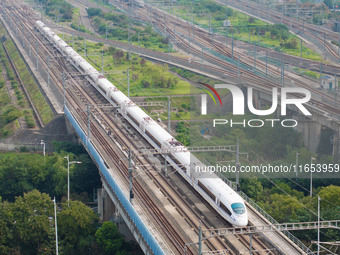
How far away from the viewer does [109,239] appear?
55094 mm

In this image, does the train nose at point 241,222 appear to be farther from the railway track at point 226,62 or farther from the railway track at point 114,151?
the railway track at point 226,62

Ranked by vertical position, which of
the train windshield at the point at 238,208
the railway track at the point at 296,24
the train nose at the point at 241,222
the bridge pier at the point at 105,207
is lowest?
the bridge pier at the point at 105,207

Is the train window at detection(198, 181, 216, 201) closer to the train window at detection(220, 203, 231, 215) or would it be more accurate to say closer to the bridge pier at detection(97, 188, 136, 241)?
the train window at detection(220, 203, 231, 215)

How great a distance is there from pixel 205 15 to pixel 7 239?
118743 millimetres

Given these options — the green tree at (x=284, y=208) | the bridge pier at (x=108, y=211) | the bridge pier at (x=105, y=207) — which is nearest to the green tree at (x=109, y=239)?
the bridge pier at (x=108, y=211)

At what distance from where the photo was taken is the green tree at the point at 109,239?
5450cm

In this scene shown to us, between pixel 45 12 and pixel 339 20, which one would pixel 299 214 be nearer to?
pixel 339 20

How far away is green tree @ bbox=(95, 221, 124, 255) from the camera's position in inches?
Answer: 2146

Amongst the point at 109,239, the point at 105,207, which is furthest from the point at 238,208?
A: the point at 105,207

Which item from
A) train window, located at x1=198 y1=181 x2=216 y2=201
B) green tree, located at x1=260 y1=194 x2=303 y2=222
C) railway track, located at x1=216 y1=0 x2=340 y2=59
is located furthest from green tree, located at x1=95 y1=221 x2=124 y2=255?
railway track, located at x1=216 y1=0 x2=340 y2=59

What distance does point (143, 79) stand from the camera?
110250 millimetres

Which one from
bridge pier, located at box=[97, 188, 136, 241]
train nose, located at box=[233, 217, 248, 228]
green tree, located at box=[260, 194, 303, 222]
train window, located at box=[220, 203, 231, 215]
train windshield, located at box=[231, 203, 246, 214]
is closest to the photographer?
train nose, located at box=[233, 217, 248, 228]

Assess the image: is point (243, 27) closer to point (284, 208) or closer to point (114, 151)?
point (114, 151)

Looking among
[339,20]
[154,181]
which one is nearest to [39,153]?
[154,181]
